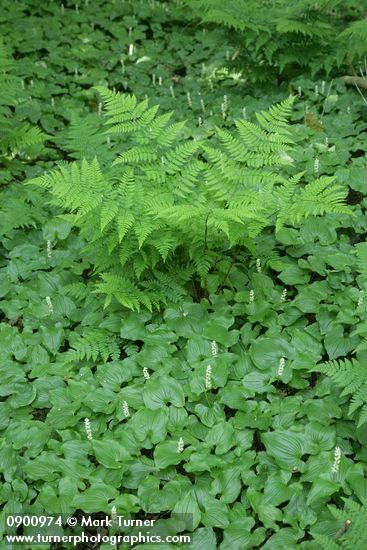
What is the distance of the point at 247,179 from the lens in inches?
160

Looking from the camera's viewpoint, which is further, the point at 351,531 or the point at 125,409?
the point at 125,409

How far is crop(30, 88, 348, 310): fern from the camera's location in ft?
12.6

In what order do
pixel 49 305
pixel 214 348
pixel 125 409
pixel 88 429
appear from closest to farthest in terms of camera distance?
pixel 88 429 < pixel 125 409 < pixel 214 348 < pixel 49 305

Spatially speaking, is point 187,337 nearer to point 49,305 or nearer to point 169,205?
point 169,205

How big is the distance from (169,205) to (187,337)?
100 cm

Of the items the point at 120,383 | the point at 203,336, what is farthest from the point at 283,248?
the point at 120,383

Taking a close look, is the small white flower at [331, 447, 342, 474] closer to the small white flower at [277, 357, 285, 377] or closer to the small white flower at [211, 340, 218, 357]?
the small white flower at [277, 357, 285, 377]

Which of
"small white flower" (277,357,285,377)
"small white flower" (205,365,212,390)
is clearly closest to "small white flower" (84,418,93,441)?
"small white flower" (205,365,212,390)

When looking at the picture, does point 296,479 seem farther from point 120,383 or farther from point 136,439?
point 120,383

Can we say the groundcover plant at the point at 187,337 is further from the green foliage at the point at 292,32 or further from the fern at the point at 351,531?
the green foliage at the point at 292,32

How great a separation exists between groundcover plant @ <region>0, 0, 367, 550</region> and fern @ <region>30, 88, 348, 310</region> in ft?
0.05

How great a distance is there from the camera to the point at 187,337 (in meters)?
4.10

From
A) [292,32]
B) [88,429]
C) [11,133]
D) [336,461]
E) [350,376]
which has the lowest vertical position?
[88,429]

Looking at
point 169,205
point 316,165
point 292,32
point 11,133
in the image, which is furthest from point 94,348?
point 292,32
